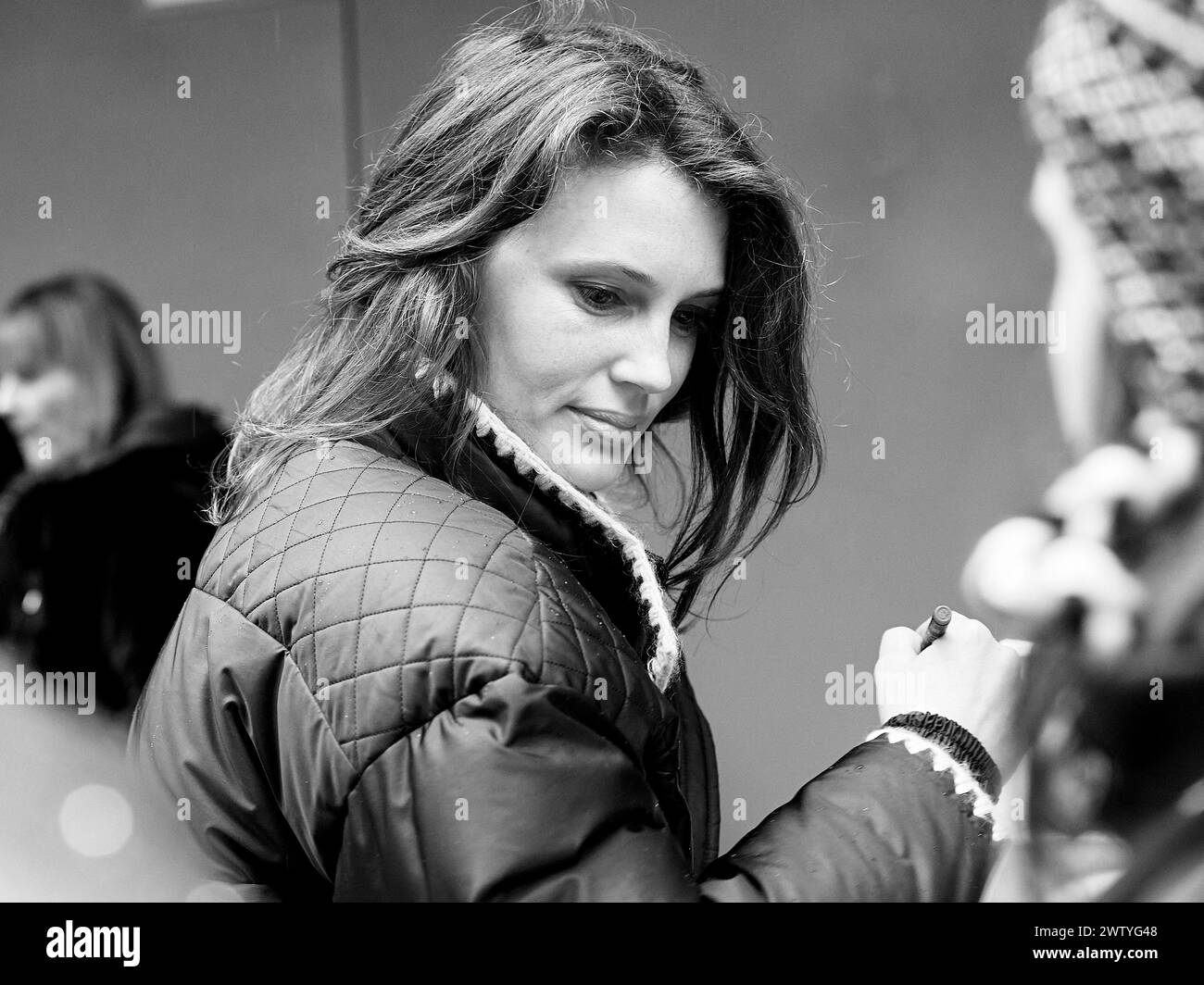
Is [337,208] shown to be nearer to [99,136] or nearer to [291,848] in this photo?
[99,136]

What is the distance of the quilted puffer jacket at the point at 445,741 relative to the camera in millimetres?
1229

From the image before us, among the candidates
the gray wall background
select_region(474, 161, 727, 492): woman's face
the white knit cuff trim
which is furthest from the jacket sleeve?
the gray wall background

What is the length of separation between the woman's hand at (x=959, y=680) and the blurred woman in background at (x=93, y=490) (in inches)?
69.7

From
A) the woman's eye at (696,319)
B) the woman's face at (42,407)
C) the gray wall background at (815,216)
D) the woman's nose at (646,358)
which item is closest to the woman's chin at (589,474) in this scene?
the woman's nose at (646,358)

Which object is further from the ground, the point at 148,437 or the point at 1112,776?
the point at 148,437

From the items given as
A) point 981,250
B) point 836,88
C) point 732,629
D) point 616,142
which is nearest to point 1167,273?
point 981,250

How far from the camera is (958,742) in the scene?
4.98 feet

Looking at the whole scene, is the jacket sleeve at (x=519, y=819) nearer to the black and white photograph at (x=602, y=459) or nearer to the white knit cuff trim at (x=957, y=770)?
the black and white photograph at (x=602, y=459)

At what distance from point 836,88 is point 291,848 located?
2.06 meters

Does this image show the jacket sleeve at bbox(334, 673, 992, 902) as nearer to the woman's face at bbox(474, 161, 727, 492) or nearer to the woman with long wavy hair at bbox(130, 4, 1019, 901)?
the woman with long wavy hair at bbox(130, 4, 1019, 901)

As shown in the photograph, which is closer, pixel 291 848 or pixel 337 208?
pixel 291 848

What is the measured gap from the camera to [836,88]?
9.25ft
